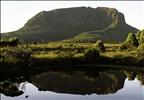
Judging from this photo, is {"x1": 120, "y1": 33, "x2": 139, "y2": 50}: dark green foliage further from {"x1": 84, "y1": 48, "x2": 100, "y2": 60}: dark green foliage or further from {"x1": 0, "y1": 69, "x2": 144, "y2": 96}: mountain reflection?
{"x1": 0, "y1": 69, "x2": 144, "y2": 96}: mountain reflection

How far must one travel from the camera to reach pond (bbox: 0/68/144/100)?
63.1 meters

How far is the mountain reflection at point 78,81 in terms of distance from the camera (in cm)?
6794

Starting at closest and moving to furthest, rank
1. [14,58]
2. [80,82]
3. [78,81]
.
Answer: [80,82]
[78,81]
[14,58]

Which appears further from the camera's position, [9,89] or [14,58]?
[14,58]

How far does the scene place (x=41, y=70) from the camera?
3519 inches

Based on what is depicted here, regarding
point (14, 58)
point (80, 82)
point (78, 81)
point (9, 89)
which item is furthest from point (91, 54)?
point (9, 89)

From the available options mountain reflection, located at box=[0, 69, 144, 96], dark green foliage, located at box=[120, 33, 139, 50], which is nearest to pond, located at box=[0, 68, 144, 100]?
mountain reflection, located at box=[0, 69, 144, 96]

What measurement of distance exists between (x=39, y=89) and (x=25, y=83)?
16.3 ft

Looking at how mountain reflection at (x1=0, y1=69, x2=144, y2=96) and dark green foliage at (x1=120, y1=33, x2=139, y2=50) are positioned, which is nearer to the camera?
mountain reflection at (x1=0, y1=69, x2=144, y2=96)

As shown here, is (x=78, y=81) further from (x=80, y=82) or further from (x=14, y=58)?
(x=14, y=58)

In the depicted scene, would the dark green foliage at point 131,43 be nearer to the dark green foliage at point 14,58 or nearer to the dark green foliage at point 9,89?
the dark green foliage at point 14,58

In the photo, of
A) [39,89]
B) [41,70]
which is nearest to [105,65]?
[41,70]

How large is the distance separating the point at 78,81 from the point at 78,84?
290 cm

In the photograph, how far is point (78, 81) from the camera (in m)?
80.2
